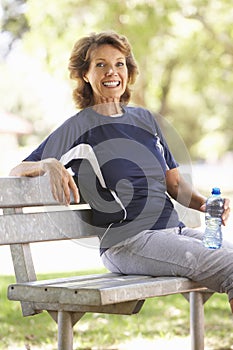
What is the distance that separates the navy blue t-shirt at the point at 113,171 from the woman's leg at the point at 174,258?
6 centimetres

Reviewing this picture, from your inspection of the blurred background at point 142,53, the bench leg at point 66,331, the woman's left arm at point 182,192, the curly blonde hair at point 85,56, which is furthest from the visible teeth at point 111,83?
the bench leg at point 66,331

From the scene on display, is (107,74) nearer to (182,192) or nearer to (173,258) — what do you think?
(182,192)

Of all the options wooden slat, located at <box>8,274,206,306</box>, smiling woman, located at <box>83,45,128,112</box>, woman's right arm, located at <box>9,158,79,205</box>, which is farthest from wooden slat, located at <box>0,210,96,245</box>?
smiling woman, located at <box>83,45,128,112</box>

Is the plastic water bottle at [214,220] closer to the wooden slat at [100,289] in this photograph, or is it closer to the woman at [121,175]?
the woman at [121,175]

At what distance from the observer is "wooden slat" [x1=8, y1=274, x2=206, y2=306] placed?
11.0 ft

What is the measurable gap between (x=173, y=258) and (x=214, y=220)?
0.50 meters

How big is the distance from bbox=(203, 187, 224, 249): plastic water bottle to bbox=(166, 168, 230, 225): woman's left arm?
0.13 meters

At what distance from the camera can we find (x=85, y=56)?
14.1 feet

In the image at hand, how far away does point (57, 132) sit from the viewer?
13.0 feet

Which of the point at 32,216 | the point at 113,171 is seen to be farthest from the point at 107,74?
the point at 32,216

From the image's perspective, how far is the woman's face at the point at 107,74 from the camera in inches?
166

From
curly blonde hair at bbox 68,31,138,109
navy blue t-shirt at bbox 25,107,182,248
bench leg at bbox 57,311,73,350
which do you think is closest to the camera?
bench leg at bbox 57,311,73,350

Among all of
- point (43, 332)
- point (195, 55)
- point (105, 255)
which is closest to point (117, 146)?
point (105, 255)

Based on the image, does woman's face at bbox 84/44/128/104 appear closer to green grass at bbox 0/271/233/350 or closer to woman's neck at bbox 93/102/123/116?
woman's neck at bbox 93/102/123/116
